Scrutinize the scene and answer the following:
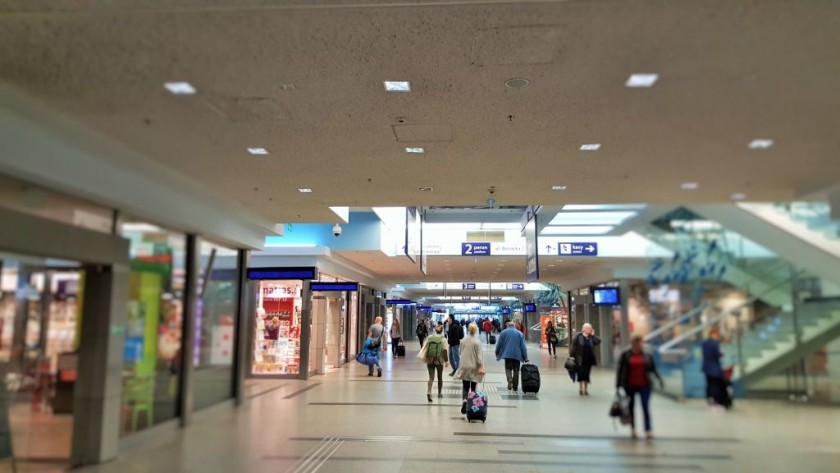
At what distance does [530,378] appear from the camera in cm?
1052

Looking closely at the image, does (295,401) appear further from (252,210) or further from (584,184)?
(584,184)

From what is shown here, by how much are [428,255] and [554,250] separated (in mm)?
13375

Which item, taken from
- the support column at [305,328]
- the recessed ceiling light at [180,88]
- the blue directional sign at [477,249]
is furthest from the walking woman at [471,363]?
the blue directional sign at [477,249]

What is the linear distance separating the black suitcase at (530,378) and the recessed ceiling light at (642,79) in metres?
6.93

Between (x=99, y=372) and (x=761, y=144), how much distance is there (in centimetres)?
731

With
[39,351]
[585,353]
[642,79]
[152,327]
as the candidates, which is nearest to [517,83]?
[642,79]

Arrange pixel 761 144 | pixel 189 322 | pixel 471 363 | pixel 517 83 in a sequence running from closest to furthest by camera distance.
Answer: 1. pixel 761 144
2. pixel 517 83
3. pixel 189 322
4. pixel 471 363

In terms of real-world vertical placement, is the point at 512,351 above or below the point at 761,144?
below

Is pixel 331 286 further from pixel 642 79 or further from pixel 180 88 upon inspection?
pixel 642 79

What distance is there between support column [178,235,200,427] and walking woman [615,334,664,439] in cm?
749

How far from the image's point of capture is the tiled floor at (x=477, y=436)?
3.28 metres

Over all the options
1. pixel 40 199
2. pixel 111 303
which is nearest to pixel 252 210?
pixel 111 303

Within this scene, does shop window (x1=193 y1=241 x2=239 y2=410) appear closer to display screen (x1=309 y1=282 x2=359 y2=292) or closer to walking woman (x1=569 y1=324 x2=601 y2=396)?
display screen (x1=309 y1=282 x2=359 y2=292)

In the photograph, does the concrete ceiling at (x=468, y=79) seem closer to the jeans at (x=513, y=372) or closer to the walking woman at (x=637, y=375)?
the walking woman at (x=637, y=375)
